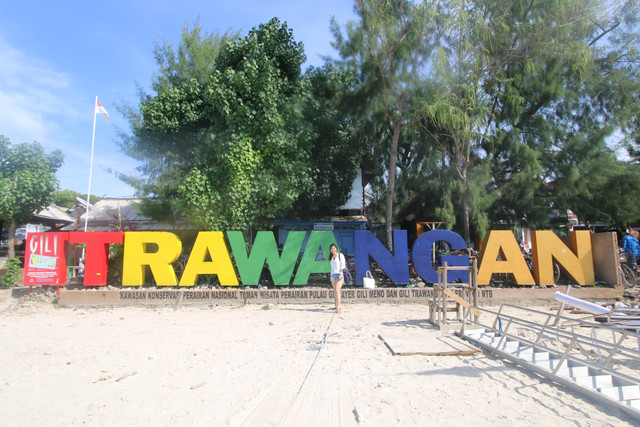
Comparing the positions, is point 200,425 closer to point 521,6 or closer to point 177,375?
point 177,375

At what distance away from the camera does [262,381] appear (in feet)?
15.5

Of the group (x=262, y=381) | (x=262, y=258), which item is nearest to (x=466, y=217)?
(x=262, y=258)

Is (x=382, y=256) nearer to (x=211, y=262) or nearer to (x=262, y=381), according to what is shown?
(x=211, y=262)

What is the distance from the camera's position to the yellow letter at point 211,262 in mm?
11078

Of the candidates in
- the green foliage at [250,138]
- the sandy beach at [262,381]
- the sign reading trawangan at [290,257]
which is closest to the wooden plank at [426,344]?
the sandy beach at [262,381]

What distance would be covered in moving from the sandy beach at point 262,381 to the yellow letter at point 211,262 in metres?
3.05

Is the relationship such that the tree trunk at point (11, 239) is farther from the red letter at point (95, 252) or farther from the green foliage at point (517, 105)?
the green foliage at point (517, 105)

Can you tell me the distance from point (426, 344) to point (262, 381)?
2.79 m

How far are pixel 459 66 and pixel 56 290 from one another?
14.4 metres

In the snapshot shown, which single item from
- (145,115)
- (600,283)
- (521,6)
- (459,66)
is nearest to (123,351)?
(145,115)

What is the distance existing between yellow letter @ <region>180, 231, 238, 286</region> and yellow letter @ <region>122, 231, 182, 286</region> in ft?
1.73

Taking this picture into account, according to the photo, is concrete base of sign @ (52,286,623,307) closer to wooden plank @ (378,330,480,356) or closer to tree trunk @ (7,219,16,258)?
wooden plank @ (378,330,480,356)

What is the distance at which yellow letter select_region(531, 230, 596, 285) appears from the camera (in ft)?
36.3

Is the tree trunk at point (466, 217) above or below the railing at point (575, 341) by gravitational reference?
above
